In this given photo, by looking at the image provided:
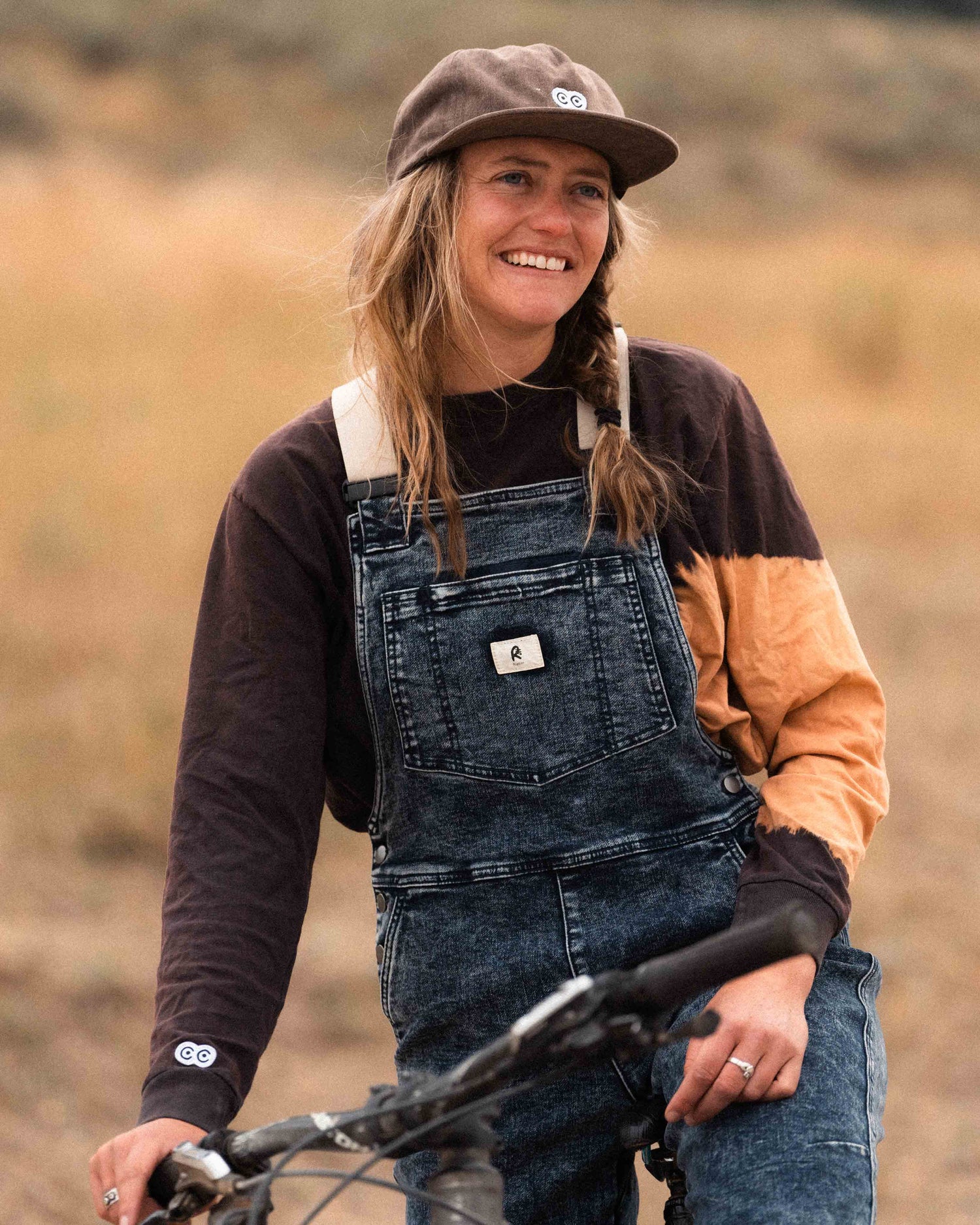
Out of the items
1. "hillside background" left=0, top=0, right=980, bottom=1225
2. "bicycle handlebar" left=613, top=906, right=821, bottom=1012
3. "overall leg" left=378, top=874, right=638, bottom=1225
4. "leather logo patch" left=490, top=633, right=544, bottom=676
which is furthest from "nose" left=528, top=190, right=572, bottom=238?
"bicycle handlebar" left=613, top=906, right=821, bottom=1012

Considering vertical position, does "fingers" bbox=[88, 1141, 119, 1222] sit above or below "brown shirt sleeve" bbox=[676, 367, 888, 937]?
below

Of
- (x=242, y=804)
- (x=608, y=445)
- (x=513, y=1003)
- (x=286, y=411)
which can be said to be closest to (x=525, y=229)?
(x=608, y=445)

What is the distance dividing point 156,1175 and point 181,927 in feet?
1.02

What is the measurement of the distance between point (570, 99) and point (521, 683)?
73cm

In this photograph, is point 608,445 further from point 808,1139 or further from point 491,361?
point 808,1139

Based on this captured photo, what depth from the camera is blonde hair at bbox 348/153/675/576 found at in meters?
1.93

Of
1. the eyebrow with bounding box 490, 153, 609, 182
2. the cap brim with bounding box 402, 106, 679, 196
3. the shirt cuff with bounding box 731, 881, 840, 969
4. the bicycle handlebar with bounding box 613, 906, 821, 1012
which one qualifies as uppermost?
the cap brim with bounding box 402, 106, 679, 196

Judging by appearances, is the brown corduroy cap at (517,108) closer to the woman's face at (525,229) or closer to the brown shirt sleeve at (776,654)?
the woman's face at (525,229)

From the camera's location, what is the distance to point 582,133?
1.98 m

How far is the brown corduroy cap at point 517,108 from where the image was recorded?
1922mm

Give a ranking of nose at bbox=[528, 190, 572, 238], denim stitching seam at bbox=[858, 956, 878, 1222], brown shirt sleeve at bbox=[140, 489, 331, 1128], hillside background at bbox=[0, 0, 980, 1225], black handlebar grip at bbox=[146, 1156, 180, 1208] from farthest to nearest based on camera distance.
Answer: hillside background at bbox=[0, 0, 980, 1225] < nose at bbox=[528, 190, 572, 238] < brown shirt sleeve at bbox=[140, 489, 331, 1128] < denim stitching seam at bbox=[858, 956, 878, 1222] < black handlebar grip at bbox=[146, 1156, 180, 1208]

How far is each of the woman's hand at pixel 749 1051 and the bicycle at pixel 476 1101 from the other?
1.35ft

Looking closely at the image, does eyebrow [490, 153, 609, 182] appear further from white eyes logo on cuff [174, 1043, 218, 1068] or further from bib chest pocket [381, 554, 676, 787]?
white eyes logo on cuff [174, 1043, 218, 1068]

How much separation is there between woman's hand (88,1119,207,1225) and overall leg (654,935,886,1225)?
0.55 meters
